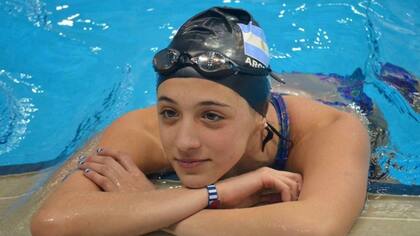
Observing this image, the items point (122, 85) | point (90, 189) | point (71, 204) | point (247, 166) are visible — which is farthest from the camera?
point (122, 85)

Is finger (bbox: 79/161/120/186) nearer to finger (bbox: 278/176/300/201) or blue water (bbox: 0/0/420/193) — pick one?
finger (bbox: 278/176/300/201)

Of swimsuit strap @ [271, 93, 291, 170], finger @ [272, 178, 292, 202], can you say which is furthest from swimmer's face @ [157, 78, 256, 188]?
swimsuit strap @ [271, 93, 291, 170]

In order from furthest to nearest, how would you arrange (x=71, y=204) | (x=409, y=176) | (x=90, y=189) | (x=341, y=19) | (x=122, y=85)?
(x=341, y=19), (x=122, y=85), (x=409, y=176), (x=90, y=189), (x=71, y=204)

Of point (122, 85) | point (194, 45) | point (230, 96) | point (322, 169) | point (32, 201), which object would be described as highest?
point (194, 45)

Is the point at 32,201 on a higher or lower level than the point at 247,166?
lower

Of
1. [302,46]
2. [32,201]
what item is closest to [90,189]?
[32,201]

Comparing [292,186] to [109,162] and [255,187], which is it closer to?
[255,187]

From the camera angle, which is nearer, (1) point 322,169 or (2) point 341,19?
(1) point 322,169

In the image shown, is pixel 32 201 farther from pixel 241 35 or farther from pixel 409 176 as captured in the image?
pixel 409 176

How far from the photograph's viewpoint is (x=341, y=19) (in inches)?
263

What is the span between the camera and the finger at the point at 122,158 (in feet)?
9.77

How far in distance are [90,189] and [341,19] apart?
4647 millimetres

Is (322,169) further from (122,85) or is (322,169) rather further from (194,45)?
(122,85)

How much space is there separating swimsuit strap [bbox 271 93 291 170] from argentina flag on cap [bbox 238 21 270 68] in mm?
476
